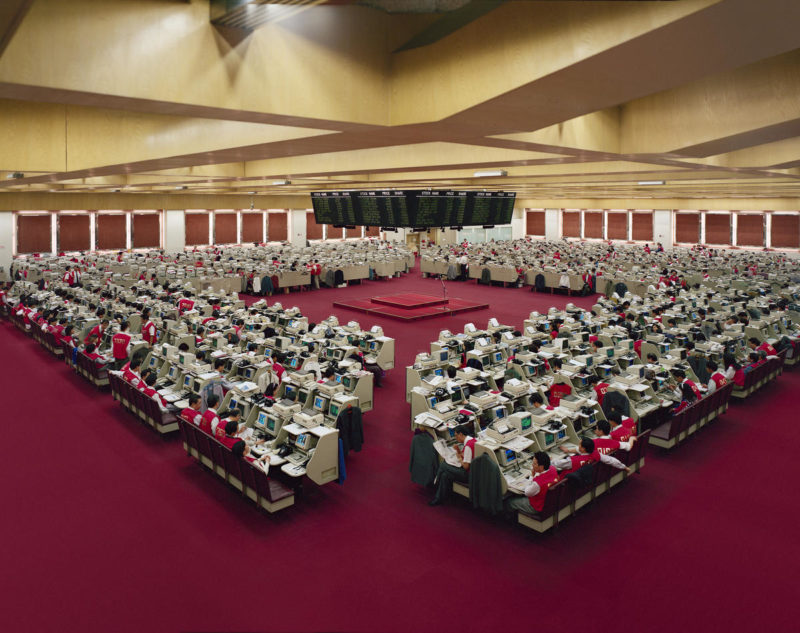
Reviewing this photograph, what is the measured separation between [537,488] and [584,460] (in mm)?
1032

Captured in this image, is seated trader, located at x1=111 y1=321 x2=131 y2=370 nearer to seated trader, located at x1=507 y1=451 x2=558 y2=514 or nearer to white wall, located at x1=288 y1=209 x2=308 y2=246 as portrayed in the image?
seated trader, located at x1=507 y1=451 x2=558 y2=514

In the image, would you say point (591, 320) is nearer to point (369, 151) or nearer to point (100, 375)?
point (369, 151)

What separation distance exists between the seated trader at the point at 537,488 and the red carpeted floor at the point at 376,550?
0.37 metres

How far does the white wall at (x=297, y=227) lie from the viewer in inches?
1660

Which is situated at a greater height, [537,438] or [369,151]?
[369,151]

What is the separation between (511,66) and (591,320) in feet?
41.5

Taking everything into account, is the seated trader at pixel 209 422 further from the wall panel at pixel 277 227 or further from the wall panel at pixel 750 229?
the wall panel at pixel 750 229

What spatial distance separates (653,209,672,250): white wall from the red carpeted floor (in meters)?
36.9

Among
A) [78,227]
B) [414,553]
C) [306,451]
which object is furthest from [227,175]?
[78,227]

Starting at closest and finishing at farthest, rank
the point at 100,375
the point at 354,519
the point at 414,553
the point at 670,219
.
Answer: the point at 414,553 < the point at 354,519 < the point at 100,375 < the point at 670,219

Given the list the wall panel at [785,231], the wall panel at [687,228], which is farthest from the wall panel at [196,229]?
the wall panel at [785,231]

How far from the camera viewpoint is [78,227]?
3556 cm

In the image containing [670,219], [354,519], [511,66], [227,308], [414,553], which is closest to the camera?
[511,66]

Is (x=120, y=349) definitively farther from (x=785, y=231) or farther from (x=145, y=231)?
(x=785, y=231)
